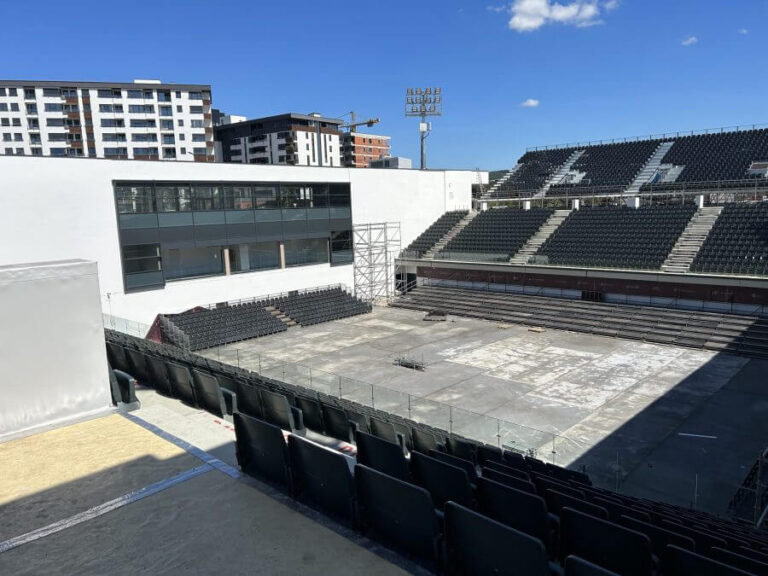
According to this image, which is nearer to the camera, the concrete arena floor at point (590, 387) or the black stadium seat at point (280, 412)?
the black stadium seat at point (280, 412)

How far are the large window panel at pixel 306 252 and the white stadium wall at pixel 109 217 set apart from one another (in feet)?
1.86

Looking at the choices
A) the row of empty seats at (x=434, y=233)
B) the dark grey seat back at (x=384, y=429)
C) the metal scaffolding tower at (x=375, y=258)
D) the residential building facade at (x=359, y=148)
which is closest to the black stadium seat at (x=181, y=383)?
the dark grey seat back at (x=384, y=429)

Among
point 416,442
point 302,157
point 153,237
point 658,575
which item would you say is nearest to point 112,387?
point 416,442

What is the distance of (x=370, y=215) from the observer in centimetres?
3941

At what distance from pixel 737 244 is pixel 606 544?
30560 millimetres

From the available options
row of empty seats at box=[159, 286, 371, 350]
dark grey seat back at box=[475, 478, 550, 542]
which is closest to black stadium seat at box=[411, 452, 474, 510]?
dark grey seat back at box=[475, 478, 550, 542]

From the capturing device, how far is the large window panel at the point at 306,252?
35531 millimetres

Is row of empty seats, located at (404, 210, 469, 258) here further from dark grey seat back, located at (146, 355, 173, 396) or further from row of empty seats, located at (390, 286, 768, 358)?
dark grey seat back, located at (146, 355, 173, 396)

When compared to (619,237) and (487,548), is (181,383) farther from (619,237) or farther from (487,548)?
(619,237)

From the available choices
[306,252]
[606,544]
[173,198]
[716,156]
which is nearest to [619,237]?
[716,156]

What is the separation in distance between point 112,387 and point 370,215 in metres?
29.3

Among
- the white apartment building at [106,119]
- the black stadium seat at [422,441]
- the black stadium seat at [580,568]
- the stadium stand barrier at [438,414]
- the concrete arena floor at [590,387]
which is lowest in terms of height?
the concrete arena floor at [590,387]

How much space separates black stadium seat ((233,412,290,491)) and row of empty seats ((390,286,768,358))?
23.8 m

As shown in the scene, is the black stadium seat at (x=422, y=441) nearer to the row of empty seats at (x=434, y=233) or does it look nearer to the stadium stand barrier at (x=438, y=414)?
the stadium stand barrier at (x=438, y=414)
